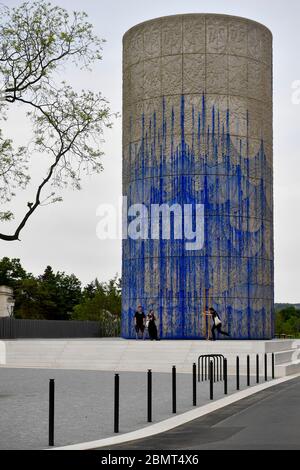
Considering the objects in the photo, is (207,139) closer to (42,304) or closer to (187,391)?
(187,391)

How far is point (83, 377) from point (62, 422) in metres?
12.7

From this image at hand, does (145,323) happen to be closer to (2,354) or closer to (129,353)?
(2,354)

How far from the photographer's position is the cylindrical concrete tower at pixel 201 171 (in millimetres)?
44531

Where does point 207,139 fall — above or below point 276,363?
above

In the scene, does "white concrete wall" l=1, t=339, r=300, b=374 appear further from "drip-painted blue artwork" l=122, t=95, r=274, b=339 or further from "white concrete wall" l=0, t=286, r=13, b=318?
"white concrete wall" l=0, t=286, r=13, b=318

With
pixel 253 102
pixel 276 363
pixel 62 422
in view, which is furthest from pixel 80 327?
pixel 62 422

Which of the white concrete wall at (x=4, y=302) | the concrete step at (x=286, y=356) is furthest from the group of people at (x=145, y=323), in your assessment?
the white concrete wall at (x=4, y=302)

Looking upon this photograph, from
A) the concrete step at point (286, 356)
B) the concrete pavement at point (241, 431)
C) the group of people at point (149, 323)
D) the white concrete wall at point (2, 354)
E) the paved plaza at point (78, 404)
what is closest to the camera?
the concrete pavement at point (241, 431)

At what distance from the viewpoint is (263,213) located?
46375 mm

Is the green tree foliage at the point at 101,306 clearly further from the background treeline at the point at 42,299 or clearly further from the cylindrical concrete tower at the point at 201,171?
the cylindrical concrete tower at the point at 201,171

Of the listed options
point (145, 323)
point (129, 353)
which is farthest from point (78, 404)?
point (145, 323)

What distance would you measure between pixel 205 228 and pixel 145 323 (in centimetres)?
574

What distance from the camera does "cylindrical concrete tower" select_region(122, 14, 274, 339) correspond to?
4453cm

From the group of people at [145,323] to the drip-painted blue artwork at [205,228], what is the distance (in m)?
1.79
